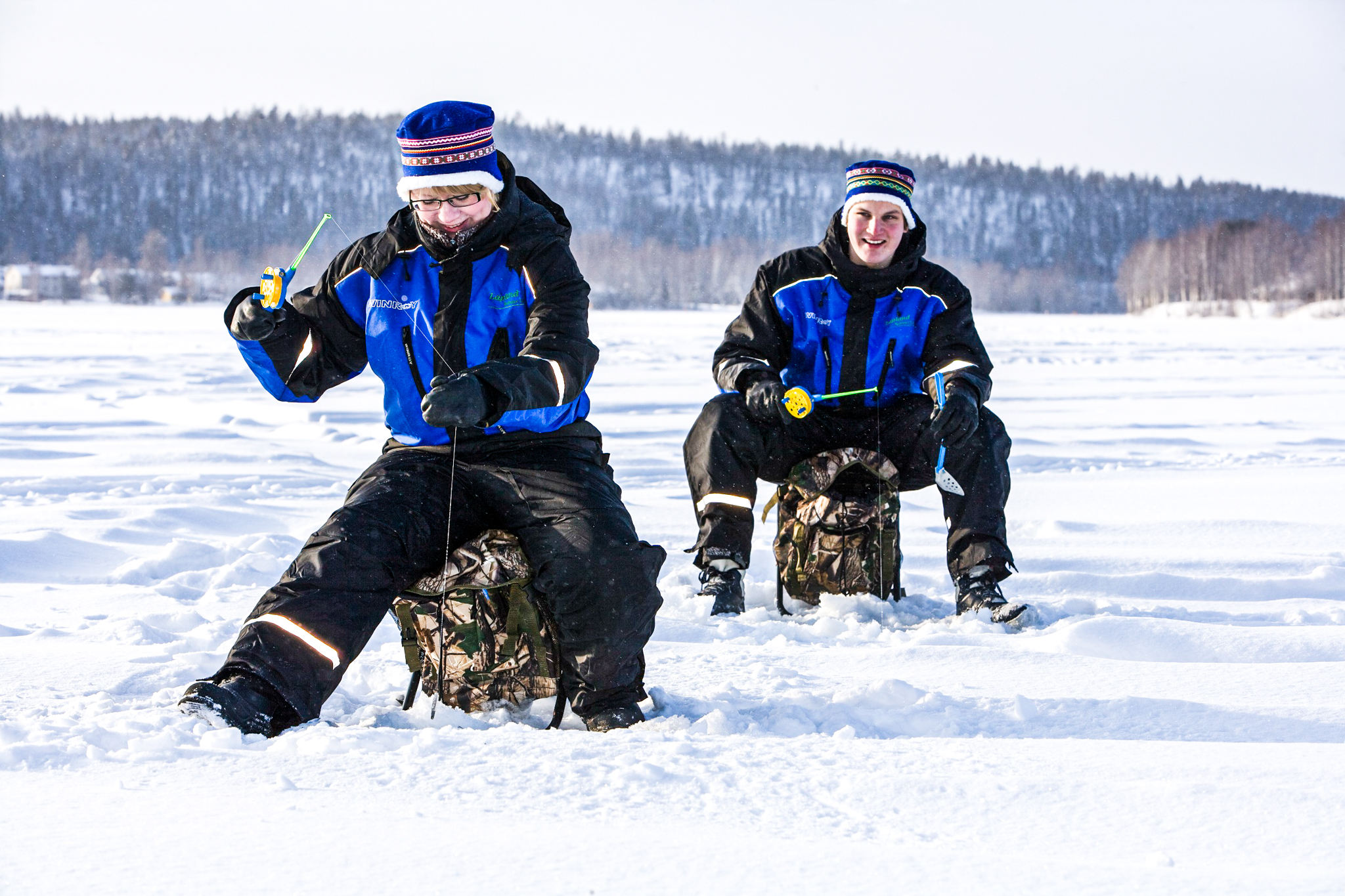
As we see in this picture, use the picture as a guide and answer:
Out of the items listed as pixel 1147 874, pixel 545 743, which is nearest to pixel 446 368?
pixel 545 743

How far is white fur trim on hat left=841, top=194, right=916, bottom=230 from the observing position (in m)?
3.82

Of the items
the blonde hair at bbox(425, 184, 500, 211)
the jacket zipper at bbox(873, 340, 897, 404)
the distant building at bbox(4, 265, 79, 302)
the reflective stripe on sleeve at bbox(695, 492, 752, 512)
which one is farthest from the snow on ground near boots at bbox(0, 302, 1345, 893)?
the distant building at bbox(4, 265, 79, 302)

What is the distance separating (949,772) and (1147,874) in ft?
1.60

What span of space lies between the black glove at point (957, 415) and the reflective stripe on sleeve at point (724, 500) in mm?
592

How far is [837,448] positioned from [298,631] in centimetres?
196

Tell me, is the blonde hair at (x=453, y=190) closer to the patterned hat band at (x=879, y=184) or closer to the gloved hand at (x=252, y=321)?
the gloved hand at (x=252, y=321)

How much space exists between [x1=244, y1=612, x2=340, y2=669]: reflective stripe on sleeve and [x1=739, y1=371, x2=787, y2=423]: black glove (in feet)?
5.33

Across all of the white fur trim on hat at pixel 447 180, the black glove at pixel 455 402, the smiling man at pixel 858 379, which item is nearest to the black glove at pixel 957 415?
the smiling man at pixel 858 379

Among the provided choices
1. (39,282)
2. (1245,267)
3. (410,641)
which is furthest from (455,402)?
(1245,267)

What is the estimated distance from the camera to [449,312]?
8.80ft

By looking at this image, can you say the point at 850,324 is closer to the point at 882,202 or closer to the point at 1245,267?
the point at 882,202

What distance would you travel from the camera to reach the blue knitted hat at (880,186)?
3.84 m

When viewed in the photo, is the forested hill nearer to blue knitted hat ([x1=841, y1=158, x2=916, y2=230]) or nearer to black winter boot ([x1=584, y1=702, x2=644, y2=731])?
blue knitted hat ([x1=841, y1=158, x2=916, y2=230])

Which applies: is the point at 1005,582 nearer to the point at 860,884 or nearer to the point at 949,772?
the point at 949,772
